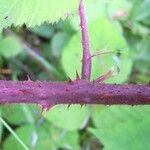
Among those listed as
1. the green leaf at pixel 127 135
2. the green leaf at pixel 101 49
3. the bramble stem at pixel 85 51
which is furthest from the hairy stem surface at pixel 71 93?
the green leaf at pixel 101 49

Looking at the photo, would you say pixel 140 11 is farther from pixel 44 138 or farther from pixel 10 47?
pixel 44 138

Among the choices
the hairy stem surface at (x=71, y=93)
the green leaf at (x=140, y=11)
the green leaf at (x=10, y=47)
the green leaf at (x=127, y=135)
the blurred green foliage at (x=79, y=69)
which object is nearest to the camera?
the hairy stem surface at (x=71, y=93)

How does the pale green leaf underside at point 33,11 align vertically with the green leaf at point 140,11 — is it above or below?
above

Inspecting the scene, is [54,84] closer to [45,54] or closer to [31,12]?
[31,12]

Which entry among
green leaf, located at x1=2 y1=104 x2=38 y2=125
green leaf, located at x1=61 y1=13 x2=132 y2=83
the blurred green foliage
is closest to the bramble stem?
the blurred green foliage

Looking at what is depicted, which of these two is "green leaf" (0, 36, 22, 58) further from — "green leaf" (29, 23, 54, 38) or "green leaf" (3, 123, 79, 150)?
"green leaf" (3, 123, 79, 150)

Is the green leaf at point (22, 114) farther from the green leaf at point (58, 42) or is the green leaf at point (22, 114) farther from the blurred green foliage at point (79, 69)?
the green leaf at point (58, 42)

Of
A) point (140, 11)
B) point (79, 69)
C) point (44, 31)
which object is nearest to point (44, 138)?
point (79, 69)

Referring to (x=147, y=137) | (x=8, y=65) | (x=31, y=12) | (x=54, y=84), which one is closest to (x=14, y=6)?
(x=31, y=12)
